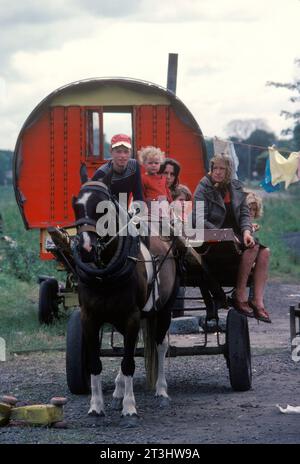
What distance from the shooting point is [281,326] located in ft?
52.7

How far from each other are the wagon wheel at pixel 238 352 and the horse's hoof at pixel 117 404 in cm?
116

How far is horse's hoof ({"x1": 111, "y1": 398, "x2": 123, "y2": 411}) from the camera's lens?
9.43 metres

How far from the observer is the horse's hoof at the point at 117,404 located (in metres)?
9.43

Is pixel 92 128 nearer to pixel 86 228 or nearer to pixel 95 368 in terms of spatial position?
pixel 95 368

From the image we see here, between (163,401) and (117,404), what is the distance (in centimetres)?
43

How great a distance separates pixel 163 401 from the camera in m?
9.68

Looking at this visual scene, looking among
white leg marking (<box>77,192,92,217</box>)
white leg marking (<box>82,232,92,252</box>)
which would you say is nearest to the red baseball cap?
white leg marking (<box>77,192,92,217</box>)

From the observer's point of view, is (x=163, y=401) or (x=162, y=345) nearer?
(x=163, y=401)

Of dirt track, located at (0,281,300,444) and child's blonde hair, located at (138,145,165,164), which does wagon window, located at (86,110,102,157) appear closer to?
dirt track, located at (0,281,300,444)

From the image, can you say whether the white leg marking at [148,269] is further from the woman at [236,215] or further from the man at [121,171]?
the woman at [236,215]

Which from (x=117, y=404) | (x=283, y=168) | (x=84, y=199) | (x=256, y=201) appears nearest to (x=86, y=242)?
(x=84, y=199)

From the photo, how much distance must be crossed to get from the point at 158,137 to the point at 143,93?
0.71 metres

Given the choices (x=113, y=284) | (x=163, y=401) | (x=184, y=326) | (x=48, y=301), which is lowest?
(x=184, y=326)

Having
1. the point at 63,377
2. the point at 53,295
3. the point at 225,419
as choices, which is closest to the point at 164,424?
the point at 225,419
